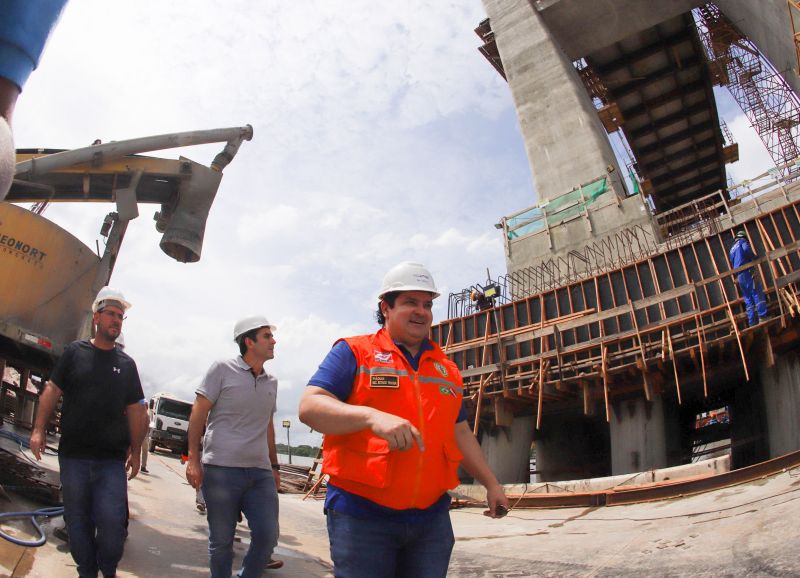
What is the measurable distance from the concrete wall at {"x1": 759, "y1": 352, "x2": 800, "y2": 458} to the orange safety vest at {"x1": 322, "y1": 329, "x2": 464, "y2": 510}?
31.3 ft

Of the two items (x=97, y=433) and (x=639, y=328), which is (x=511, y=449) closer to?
(x=639, y=328)

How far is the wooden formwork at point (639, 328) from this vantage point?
32.9 ft

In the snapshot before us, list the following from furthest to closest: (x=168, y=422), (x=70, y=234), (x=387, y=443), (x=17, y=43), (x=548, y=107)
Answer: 1. (x=548, y=107)
2. (x=168, y=422)
3. (x=70, y=234)
4. (x=387, y=443)
5. (x=17, y=43)

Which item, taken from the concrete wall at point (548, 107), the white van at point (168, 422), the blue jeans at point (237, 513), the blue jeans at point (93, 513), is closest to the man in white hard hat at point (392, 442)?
the blue jeans at point (237, 513)

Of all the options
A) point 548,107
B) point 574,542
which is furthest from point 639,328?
point 548,107

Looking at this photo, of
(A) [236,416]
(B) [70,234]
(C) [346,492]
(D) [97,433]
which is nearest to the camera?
(C) [346,492]

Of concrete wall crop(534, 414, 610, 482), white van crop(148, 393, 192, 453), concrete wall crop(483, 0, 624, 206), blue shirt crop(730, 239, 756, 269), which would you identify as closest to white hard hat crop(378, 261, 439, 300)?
blue shirt crop(730, 239, 756, 269)

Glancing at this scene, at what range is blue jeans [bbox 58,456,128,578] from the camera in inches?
123

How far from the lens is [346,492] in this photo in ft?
6.44

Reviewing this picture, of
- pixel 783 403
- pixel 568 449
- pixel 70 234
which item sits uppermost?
pixel 70 234

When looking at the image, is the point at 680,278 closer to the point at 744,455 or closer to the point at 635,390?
the point at 635,390

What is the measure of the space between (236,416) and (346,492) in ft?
6.12

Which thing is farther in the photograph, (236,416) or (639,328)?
(639,328)

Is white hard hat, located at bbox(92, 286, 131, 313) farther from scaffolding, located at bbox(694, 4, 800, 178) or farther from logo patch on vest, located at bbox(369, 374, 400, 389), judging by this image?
scaffolding, located at bbox(694, 4, 800, 178)
